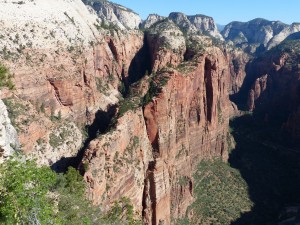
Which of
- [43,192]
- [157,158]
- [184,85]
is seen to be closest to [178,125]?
[184,85]

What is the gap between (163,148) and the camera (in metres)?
78.2

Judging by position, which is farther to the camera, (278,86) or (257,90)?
(257,90)

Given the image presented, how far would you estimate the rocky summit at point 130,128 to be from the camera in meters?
61.9

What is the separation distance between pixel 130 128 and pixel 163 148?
10.8 meters

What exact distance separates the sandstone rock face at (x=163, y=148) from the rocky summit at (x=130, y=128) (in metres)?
0.21

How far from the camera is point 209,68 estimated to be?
103 m

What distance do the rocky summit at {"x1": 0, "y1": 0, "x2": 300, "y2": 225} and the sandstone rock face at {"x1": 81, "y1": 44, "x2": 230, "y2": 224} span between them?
214 millimetres

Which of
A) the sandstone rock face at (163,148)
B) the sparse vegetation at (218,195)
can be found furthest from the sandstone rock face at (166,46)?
the sparse vegetation at (218,195)

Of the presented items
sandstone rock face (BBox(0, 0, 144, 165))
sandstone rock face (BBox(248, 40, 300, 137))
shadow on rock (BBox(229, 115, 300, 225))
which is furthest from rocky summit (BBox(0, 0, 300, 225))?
sandstone rock face (BBox(248, 40, 300, 137))

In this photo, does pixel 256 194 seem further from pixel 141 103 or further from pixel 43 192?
pixel 43 192

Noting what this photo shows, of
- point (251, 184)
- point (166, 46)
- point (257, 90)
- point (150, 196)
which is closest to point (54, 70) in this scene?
point (150, 196)

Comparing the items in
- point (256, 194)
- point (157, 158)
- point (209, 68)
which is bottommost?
point (256, 194)

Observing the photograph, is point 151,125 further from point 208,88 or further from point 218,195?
point 208,88

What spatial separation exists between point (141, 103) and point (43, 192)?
53574 mm
